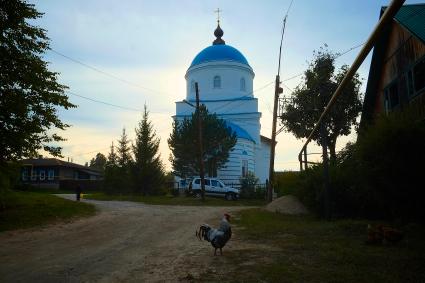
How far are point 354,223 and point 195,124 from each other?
1010 inches

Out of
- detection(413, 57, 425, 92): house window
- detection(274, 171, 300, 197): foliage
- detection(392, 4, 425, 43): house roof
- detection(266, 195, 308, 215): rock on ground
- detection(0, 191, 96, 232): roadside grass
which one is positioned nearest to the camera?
detection(392, 4, 425, 43): house roof

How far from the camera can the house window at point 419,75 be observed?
674 inches

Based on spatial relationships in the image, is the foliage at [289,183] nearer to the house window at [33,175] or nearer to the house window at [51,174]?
the house window at [51,174]

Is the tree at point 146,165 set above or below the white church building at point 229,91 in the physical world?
below

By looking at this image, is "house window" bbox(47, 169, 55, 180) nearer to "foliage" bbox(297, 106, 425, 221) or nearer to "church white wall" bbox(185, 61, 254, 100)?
"church white wall" bbox(185, 61, 254, 100)

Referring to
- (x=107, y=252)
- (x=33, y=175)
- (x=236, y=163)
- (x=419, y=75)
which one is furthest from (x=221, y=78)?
(x=107, y=252)

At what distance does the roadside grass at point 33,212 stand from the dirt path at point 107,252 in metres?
1.35

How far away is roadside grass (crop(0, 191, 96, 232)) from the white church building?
2612 centimetres

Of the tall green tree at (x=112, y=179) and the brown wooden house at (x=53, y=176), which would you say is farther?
the brown wooden house at (x=53, y=176)

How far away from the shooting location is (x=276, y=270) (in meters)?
8.06

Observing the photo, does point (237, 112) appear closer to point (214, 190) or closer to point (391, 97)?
point (214, 190)

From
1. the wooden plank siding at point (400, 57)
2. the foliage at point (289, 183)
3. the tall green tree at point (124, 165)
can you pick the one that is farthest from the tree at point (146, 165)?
the wooden plank siding at point (400, 57)

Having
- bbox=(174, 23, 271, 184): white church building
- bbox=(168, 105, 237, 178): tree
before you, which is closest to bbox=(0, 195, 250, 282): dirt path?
bbox=(168, 105, 237, 178): tree

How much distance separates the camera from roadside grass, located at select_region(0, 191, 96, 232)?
1738 cm
